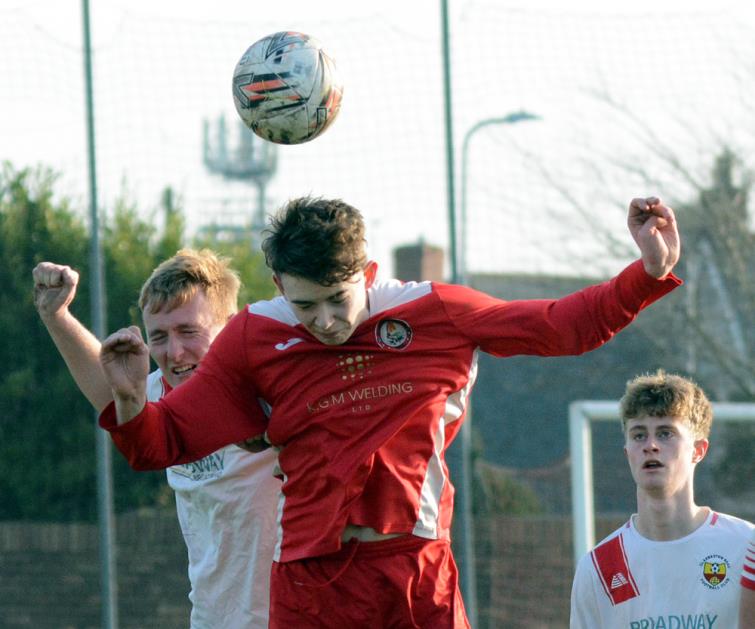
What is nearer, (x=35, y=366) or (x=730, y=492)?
(x=35, y=366)

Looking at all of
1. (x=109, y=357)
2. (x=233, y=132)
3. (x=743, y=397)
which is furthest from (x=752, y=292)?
(x=109, y=357)

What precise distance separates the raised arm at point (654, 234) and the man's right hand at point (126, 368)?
1.23 metres

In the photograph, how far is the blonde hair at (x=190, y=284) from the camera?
4.25m

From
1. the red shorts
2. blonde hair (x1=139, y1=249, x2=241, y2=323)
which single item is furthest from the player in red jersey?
blonde hair (x1=139, y1=249, x2=241, y2=323)

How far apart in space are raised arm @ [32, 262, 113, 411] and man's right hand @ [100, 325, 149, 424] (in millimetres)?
139

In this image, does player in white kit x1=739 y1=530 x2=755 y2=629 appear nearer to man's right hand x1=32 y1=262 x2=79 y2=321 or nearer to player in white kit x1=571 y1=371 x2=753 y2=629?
player in white kit x1=571 y1=371 x2=753 y2=629

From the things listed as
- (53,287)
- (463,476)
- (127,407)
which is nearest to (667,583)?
(127,407)

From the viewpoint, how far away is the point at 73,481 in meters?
8.97

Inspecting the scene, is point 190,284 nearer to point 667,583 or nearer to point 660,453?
point 660,453

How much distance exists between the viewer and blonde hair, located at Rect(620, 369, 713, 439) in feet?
14.1

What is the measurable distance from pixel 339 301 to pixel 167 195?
5093 millimetres

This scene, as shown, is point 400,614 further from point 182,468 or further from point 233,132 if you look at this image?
point 233,132

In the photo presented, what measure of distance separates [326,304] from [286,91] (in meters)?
1.12

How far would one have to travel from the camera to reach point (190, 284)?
430 cm
